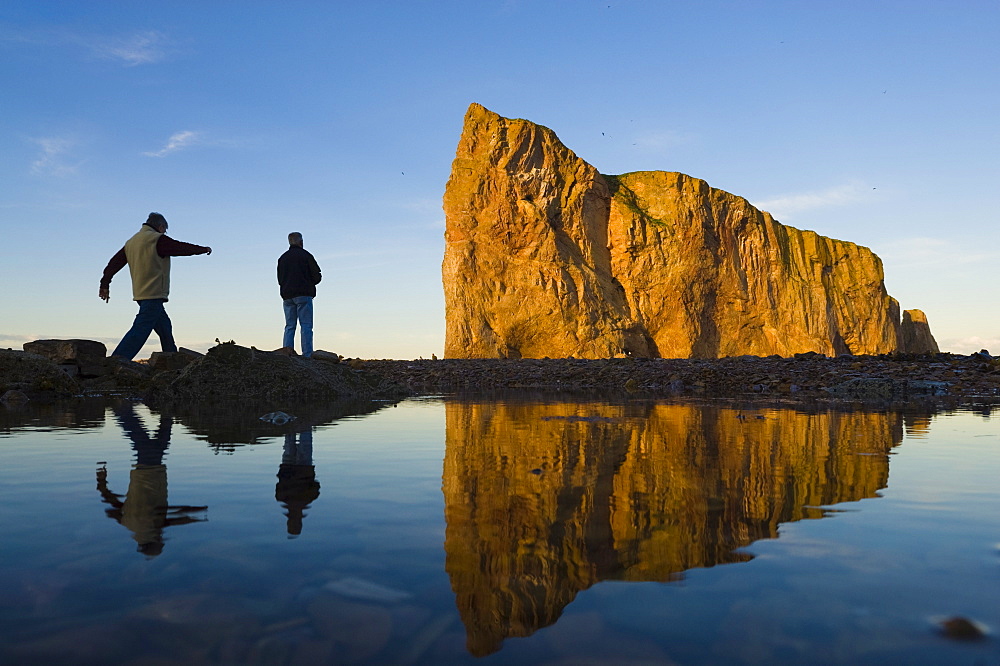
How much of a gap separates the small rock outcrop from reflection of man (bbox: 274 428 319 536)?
9430 centimetres

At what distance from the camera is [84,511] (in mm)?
2037

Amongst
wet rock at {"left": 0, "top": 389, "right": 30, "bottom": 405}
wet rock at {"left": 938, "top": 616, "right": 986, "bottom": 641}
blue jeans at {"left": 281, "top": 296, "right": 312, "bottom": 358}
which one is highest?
blue jeans at {"left": 281, "top": 296, "right": 312, "bottom": 358}

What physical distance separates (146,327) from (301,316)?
2678 mm

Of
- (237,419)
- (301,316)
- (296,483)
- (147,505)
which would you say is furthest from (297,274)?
(147,505)

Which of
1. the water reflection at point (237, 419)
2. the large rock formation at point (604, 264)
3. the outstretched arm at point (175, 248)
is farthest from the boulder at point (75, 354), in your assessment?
the large rock formation at point (604, 264)

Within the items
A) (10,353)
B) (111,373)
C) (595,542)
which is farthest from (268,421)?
(111,373)

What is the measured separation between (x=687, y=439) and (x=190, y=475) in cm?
276

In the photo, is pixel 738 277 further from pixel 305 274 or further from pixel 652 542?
pixel 652 542

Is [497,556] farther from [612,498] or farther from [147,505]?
[147,505]

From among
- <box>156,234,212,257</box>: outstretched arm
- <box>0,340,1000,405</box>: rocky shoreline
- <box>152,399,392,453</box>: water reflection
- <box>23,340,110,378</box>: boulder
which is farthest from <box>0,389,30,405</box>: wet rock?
<box>156,234,212,257</box>: outstretched arm

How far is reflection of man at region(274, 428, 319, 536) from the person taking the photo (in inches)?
78.2

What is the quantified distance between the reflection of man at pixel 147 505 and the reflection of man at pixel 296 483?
265mm

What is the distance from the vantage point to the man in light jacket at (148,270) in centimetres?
920

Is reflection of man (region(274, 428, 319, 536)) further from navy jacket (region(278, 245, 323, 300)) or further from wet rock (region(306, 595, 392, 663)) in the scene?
navy jacket (region(278, 245, 323, 300))
